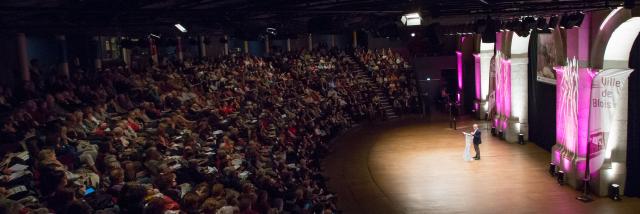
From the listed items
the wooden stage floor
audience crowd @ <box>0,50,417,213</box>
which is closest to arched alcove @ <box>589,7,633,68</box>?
the wooden stage floor

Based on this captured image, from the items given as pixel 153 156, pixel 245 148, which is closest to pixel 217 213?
pixel 153 156

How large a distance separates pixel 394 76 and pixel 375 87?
113 centimetres

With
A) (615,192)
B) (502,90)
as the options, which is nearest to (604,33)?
(615,192)

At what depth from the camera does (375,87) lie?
89.4 feet

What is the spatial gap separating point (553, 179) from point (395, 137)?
23.6 ft

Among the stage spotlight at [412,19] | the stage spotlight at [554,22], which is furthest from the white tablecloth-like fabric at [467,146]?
the stage spotlight at [554,22]

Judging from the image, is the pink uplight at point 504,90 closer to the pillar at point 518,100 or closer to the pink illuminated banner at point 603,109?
the pillar at point 518,100

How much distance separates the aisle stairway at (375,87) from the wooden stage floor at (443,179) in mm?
5156

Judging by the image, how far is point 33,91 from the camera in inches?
431

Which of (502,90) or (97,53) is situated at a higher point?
(97,53)

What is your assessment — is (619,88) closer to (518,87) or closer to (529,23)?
(529,23)

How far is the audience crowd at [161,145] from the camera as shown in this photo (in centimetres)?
723

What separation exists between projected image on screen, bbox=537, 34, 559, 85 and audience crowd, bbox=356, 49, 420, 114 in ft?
30.6

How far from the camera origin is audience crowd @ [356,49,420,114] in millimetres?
26408
